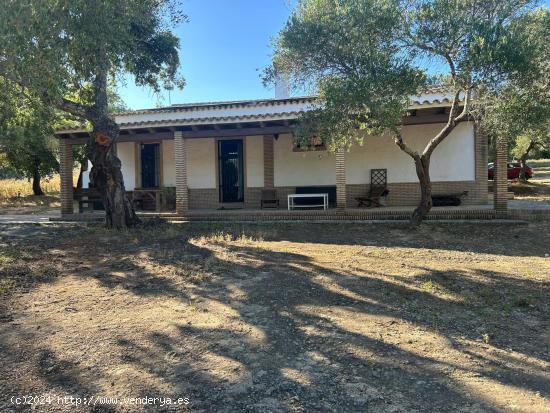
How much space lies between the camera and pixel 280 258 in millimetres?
7645

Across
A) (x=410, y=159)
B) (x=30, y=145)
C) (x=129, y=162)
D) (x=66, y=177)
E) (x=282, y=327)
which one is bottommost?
(x=282, y=327)

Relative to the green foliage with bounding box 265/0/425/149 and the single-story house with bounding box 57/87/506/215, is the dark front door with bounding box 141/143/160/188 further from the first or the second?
the green foliage with bounding box 265/0/425/149

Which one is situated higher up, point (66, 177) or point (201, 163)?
point (201, 163)

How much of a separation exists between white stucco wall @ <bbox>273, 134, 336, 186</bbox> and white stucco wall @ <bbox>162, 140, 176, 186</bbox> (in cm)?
364

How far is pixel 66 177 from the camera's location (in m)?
14.5

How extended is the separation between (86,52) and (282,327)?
5929mm

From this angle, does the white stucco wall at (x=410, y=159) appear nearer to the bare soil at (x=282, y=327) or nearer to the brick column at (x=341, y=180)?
the brick column at (x=341, y=180)

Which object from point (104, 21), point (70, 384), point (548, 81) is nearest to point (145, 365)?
point (70, 384)

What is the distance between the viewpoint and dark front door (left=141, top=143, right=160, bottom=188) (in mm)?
15875

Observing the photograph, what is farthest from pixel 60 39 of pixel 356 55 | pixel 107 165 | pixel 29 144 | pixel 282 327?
pixel 29 144

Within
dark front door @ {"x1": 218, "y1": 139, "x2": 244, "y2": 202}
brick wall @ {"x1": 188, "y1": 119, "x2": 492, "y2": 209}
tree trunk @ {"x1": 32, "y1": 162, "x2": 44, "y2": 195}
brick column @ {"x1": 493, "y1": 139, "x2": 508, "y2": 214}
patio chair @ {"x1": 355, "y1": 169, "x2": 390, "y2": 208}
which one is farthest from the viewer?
tree trunk @ {"x1": 32, "y1": 162, "x2": 44, "y2": 195}

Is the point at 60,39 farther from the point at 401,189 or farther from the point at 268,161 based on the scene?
the point at 401,189

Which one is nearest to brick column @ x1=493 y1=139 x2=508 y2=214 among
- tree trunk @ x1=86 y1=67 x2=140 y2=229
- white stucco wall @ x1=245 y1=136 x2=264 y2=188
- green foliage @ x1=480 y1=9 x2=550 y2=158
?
green foliage @ x1=480 y1=9 x2=550 y2=158

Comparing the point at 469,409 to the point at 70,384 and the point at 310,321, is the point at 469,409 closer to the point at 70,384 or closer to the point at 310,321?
the point at 310,321
